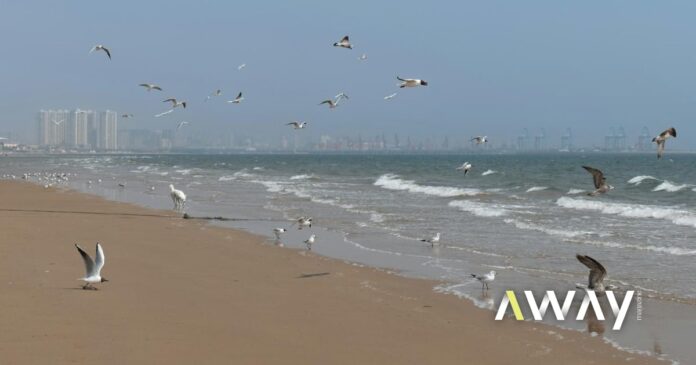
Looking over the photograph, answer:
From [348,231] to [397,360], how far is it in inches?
493

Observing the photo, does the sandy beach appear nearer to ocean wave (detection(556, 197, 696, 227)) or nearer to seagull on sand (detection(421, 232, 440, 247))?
seagull on sand (detection(421, 232, 440, 247))

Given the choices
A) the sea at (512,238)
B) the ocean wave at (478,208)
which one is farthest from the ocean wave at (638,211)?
the ocean wave at (478,208)

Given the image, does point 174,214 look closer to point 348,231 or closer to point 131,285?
point 348,231

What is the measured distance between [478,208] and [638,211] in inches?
187

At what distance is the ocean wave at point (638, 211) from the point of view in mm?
23786

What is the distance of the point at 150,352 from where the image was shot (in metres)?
7.46

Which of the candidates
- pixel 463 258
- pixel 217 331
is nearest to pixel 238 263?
pixel 463 258

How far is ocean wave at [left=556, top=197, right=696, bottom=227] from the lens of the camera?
23786 millimetres

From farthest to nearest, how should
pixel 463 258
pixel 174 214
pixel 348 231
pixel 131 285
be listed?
pixel 174 214
pixel 348 231
pixel 463 258
pixel 131 285

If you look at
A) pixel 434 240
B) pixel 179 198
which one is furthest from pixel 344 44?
pixel 179 198

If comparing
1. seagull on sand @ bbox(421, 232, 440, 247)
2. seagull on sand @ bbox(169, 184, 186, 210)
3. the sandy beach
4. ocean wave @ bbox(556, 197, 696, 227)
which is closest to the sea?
ocean wave @ bbox(556, 197, 696, 227)

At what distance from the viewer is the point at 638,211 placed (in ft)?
86.6

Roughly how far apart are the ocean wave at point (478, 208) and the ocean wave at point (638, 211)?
114 inches

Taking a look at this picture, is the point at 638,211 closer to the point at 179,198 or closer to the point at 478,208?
the point at 478,208
